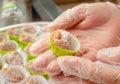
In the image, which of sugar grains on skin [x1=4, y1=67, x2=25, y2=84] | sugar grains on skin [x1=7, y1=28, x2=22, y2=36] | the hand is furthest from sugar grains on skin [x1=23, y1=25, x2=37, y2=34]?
the hand

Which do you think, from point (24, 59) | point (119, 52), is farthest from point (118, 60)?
point (24, 59)

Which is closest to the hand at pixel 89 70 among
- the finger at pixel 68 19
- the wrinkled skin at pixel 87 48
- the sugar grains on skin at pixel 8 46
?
the wrinkled skin at pixel 87 48

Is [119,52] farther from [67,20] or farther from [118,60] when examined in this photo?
[67,20]

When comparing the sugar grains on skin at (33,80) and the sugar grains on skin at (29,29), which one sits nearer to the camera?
the sugar grains on skin at (33,80)

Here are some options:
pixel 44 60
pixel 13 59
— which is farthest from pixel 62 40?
pixel 13 59

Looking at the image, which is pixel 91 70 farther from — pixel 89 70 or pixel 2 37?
pixel 2 37

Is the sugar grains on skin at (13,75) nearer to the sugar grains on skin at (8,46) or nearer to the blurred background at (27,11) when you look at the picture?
the sugar grains on skin at (8,46)
